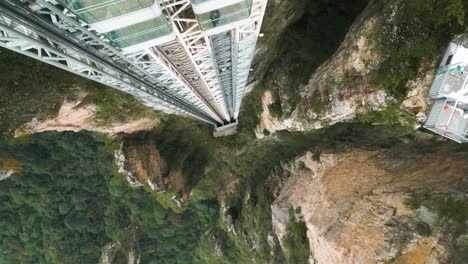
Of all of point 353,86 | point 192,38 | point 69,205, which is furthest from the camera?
point 69,205

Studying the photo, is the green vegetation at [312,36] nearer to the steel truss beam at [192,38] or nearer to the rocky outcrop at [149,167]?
the steel truss beam at [192,38]

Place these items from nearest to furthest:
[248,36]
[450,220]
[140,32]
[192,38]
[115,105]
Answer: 1. [140,32]
2. [450,220]
3. [192,38]
4. [248,36]
5. [115,105]

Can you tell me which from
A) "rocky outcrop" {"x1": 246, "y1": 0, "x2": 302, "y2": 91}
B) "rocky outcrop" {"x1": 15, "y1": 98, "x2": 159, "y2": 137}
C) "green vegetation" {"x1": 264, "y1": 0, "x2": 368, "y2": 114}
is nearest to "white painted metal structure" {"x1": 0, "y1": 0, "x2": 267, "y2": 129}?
"rocky outcrop" {"x1": 246, "y1": 0, "x2": 302, "y2": 91}

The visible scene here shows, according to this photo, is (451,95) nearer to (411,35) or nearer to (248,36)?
(411,35)

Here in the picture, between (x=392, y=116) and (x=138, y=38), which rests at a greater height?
(x=392, y=116)

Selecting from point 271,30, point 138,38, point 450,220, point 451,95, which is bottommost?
point 450,220

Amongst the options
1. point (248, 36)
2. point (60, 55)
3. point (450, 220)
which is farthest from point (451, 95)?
point (60, 55)

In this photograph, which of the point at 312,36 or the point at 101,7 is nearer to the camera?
the point at 101,7
